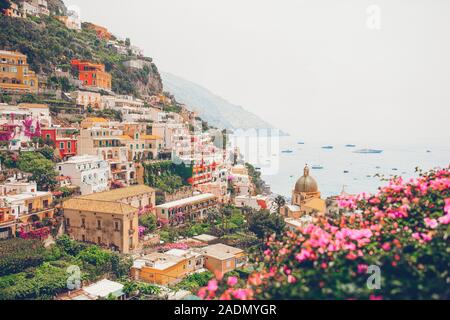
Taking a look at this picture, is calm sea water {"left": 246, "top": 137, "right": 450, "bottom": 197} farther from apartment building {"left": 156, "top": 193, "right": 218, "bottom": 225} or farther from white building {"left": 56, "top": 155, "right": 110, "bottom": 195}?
white building {"left": 56, "top": 155, "right": 110, "bottom": 195}

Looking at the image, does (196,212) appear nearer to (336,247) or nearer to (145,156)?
(145,156)

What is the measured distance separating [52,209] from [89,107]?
13600mm

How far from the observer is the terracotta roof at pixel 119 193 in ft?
60.4

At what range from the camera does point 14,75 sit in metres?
27.5

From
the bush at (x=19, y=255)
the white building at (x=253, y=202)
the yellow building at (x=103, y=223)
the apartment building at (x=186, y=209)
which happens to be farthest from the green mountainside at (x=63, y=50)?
the bush at (x=19, y=255)

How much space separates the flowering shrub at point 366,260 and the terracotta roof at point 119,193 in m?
14.7

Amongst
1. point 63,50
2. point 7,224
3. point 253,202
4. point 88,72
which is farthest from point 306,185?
point 63,50

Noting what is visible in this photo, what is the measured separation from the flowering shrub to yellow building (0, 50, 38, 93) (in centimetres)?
2629

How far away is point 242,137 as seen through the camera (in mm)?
76000

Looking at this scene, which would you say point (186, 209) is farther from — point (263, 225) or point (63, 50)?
point (63, 50)

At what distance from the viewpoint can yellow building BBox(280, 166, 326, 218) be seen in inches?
941

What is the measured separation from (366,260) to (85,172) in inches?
703
